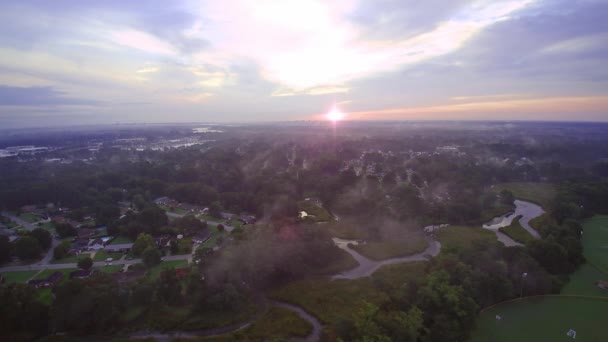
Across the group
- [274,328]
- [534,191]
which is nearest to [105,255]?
[274,328]

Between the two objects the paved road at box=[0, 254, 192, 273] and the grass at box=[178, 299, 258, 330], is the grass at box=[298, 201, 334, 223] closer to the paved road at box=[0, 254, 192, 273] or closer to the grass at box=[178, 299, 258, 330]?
the paved road at box=[0, 254, 192, 273]

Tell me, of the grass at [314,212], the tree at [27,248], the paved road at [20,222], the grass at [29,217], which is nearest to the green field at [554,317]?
the grass at [314,212]

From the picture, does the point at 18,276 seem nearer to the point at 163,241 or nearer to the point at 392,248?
the point at 163,241

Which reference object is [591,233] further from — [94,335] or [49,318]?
[49,318]

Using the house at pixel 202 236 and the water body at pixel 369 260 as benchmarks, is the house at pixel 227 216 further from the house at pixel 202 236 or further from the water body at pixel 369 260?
the water body at pixel 369 260

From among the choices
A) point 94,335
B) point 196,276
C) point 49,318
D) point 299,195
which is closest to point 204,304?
point 196,276

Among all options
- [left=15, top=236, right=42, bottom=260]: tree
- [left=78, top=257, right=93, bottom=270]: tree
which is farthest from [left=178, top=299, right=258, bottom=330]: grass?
[left=15, top=236, right=42, bottom=260]: tree
